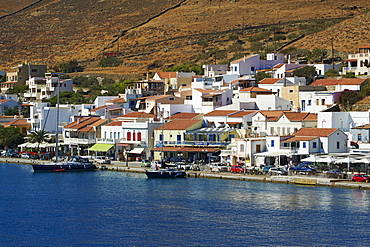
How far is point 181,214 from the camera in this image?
1763 inches

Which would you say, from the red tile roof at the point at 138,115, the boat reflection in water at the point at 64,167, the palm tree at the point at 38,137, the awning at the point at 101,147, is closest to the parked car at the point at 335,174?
the boat reflection in water at the point at 64,167

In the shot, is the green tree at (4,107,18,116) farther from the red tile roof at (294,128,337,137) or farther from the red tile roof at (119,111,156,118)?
the red tile roof at (294,128,337,137)

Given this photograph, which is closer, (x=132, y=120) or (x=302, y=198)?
(x=302, y=198)

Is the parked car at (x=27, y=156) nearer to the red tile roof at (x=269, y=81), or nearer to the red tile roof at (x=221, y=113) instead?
the red tile roof at (x=221, y=113)

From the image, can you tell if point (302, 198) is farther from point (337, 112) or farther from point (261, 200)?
point (337, 112)

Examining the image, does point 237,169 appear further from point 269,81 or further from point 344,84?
point 269,81

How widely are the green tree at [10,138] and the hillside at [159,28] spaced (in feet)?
153

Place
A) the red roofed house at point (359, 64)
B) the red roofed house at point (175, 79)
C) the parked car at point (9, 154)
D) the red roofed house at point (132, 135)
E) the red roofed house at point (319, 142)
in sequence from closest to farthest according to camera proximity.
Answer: the red roofed house at point (319, 142) < the red roofed house at point (132, 135) < the parked car at point (9, 154) < the red roofed house at point (359, 64) < the red roofed house at point (175, 79)

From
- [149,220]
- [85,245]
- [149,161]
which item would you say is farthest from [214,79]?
[85,245]

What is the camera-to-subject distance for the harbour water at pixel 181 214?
126 feet

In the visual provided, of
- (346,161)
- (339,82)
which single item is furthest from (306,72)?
(346,161)

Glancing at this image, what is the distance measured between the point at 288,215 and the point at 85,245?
41.0 feet

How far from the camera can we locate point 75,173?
224ft

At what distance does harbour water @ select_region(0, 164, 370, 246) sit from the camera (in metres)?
38.5
